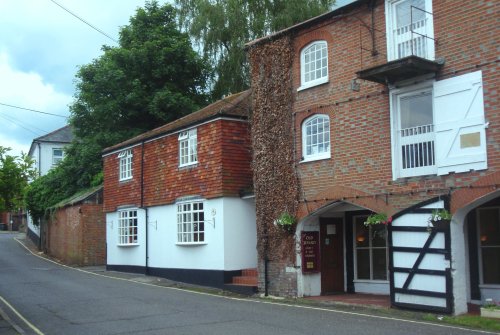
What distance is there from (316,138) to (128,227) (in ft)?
39.8

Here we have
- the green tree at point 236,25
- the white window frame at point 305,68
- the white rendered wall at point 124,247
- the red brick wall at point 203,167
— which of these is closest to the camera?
the white window frame at point 305,68

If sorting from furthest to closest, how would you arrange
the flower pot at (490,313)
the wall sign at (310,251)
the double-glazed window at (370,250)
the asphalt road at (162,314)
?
the double-glazed window at (370,250) < the wall sign at (310,251) < the flower pot at (490,313) < the asphalt road at (162,314)

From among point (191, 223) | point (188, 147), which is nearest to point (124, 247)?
point (191, 223)

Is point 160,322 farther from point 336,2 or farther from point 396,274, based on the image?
point 336,2

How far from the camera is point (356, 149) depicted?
15.0m

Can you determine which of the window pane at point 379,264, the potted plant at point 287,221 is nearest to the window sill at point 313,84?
the potted plant at point 287,221

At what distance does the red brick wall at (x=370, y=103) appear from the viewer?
12.4 metres

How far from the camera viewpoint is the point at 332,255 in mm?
17375

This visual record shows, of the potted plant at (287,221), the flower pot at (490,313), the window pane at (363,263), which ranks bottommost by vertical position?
the flower pot at (490,313)

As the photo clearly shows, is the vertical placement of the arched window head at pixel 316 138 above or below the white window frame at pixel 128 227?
above

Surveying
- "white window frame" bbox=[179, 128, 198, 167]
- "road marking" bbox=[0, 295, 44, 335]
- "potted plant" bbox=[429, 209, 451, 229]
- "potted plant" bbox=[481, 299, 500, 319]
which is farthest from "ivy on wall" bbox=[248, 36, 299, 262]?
"road marking" bbox=[0, 295, 44, 335]

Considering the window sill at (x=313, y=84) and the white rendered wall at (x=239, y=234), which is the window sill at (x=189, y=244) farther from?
the window sill at (x=313, y=84)

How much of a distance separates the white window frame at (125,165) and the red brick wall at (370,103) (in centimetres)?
1108

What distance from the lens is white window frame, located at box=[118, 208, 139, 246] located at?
2495 centimetres
